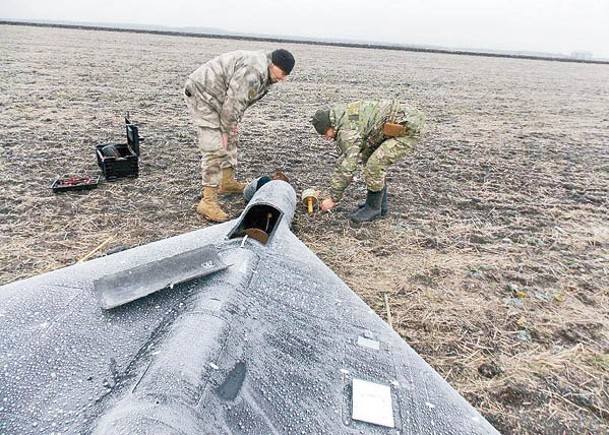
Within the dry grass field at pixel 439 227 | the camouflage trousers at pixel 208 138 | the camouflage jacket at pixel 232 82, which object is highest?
the camouflage jacket at pixel 232 82

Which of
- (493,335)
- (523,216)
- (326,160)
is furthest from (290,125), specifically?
(493,335)

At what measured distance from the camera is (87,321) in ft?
6.31

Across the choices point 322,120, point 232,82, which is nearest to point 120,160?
point 232,82

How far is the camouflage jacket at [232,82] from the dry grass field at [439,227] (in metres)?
1.41

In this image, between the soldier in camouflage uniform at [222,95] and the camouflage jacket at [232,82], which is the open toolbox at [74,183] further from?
the camouflage jacket at [232,82]

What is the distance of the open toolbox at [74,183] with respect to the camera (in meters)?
5.70

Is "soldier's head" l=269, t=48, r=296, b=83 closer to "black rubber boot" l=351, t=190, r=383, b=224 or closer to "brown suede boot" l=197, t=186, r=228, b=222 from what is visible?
"brown suede boot" l=197, t=186, r=228, b=222

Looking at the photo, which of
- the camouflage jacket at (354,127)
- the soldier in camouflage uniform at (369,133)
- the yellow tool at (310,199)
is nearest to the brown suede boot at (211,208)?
the yellow tool at (310,199)

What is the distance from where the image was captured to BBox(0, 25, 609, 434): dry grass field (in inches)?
135

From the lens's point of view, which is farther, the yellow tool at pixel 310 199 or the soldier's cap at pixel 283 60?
the yellow tool at pixel 310 199

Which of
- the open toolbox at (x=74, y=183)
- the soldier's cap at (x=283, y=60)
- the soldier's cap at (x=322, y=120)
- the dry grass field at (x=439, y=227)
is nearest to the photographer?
the dry grass field at (x=439, y=227)

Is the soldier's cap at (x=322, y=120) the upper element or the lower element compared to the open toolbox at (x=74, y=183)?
upper

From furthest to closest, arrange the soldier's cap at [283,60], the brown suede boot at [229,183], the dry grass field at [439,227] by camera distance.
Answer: the brown suede boot at [229,183] < the soldier's cap at [283,60] < the dry grass field at [439,227]

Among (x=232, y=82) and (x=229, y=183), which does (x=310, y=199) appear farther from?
(x=232, y=82)
